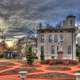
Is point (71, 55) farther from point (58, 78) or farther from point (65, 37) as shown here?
point (58, 78)

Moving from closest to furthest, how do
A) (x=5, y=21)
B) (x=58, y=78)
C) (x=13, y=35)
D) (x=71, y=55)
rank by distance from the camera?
(x=58, y=78) < (x=71, y=55) < (x=5, y=21) < (x=13, y=35)

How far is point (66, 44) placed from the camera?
60875 mm

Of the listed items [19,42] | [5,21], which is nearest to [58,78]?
[5,21]

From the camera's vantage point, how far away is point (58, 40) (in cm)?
6116

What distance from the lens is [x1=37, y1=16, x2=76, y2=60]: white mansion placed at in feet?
198

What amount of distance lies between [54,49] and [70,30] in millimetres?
5110

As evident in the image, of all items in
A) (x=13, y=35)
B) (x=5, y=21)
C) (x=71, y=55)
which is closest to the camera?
(x=71, y=55)

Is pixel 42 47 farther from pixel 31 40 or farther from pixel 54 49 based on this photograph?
pixel 31 40

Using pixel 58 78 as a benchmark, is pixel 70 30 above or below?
above

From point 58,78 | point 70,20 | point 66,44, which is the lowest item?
point 58,78

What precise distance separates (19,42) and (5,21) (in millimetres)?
10410

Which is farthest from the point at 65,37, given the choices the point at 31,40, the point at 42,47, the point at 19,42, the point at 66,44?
the point at 19,42

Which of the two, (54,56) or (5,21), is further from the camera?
(5,21)

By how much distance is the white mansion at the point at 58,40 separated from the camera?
198 ft
